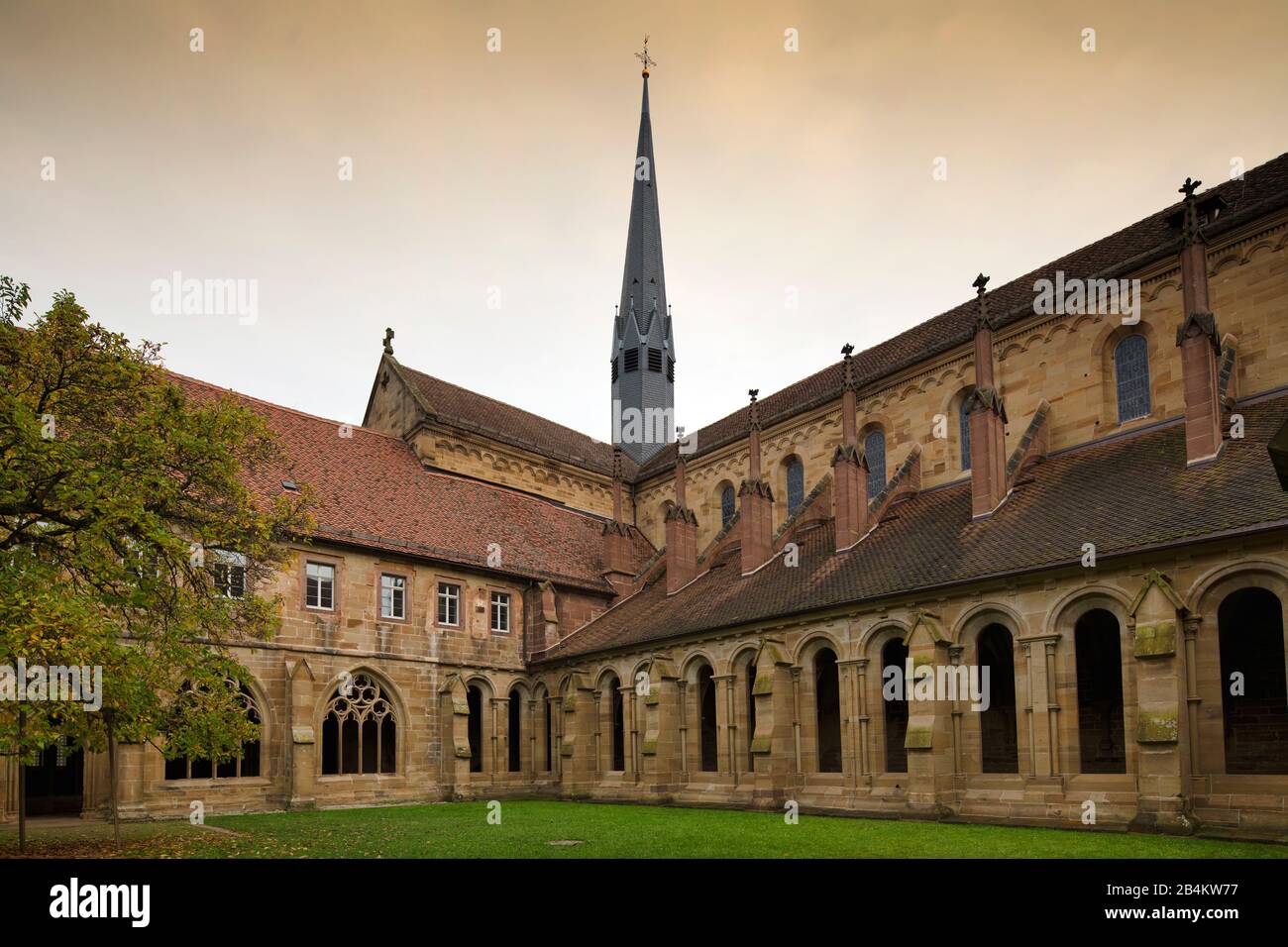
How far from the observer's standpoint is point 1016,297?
2886 centimetres

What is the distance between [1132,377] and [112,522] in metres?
23.4

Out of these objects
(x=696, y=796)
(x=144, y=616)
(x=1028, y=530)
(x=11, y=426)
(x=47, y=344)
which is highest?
(x=47, y=344)

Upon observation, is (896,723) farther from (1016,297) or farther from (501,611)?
(501,611)

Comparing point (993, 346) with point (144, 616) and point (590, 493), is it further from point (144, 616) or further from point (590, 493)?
point (144, 616)

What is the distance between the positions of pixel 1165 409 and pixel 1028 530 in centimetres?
578

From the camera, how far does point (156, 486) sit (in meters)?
14.9

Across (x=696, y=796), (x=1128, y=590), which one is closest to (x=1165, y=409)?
(x=1128, y=590)

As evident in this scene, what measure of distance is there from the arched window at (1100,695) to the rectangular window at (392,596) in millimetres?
19154

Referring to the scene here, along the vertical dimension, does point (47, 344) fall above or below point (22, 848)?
above

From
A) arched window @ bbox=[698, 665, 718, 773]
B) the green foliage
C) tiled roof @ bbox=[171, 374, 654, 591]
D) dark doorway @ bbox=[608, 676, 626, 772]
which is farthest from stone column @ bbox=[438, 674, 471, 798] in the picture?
the green foliage

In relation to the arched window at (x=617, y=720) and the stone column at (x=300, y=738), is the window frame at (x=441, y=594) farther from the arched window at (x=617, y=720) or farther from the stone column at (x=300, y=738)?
the arched window at (x=617, y=720)

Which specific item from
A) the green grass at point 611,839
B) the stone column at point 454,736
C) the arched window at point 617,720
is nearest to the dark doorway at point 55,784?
the green grass at point 611,839

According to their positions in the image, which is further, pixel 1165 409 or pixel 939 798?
pixel 1165 409
